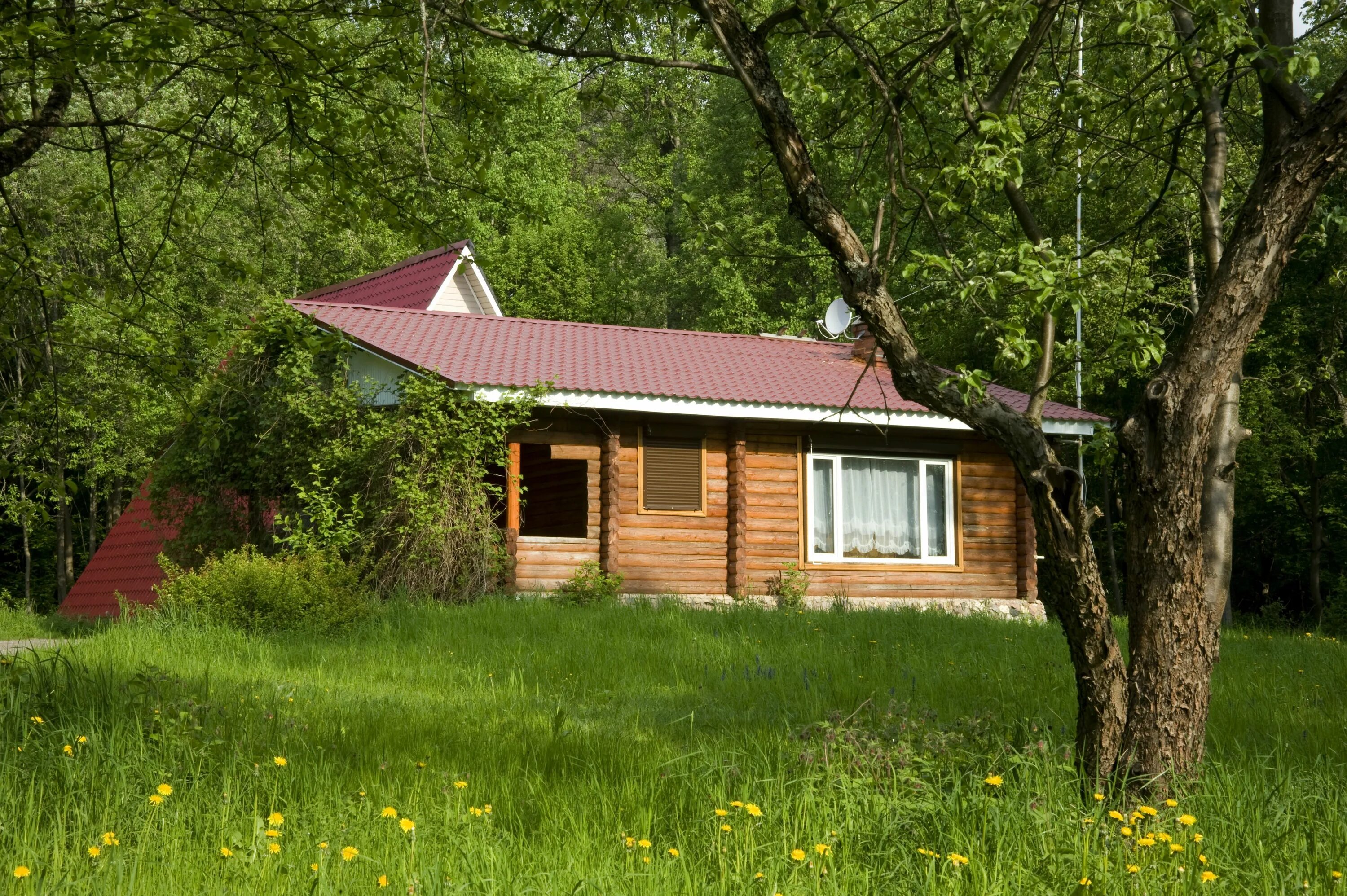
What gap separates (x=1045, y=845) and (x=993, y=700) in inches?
147

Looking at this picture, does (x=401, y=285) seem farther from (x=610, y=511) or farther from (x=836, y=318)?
(x=610, y=511)

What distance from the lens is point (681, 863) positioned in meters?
4.50

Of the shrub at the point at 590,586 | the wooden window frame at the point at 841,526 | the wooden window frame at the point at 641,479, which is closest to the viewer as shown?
the shrub at the point at 590,586

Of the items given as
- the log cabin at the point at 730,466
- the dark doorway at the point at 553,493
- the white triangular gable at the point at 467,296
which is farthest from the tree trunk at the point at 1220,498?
the white triangular gable at the point at 467,296

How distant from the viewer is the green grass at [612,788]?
14.4ft

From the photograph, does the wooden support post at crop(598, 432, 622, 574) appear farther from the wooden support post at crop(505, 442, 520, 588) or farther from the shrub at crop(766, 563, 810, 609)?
the shrub at crop(766, 563, 810, 609)

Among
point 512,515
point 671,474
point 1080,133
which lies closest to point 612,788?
point 1080,133

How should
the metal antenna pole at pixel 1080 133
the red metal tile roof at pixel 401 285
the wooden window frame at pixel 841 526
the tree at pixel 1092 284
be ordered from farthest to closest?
the red metal tile roof at pixel 401 285 < the wooden window frame at pixel 841 526 < the metal antenna pole at pixel 1080 133 < the tree at pixel 1092 284

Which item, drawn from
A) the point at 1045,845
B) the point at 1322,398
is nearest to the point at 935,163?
the point at 1045,845

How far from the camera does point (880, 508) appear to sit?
1917cm

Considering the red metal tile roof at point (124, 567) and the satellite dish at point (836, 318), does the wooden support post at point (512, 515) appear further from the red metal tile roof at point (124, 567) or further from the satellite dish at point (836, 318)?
the satellite dish at point (836, 318)

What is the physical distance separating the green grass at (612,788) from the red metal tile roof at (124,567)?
1070 cm

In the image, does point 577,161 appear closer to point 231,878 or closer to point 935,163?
point 935,163

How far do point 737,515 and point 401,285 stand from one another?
9.38 m
